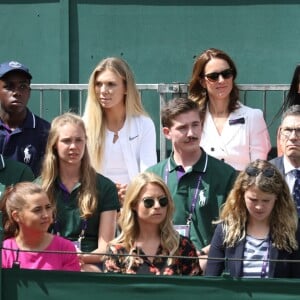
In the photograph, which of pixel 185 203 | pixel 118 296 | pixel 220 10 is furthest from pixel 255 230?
pixel 220 10

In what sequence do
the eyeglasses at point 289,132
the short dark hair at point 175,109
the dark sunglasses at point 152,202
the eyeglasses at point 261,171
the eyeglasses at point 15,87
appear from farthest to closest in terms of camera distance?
the eyeglasses at point 15,87, the short dark hair at point 175,109, the eyeglasses at point 289,132, the dark sunglasses at point 152,202, the eyeglasses at point 261,171

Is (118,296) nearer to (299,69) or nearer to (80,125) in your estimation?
(80,125)

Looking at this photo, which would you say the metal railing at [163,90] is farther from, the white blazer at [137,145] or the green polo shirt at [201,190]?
the green polo shirt at [201,190]

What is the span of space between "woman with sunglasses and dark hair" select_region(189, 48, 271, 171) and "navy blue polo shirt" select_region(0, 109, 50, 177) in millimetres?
1197

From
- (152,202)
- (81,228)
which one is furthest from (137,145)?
(152,202)

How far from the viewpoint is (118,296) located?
5523 mm

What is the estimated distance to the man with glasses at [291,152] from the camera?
718 centimetres

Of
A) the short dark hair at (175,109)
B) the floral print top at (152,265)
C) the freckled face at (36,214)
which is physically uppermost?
the short dark hair at (175,109)

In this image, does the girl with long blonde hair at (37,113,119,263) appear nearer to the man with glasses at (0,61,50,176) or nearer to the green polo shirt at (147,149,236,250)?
the green polo shirt at (147,149,236,250)

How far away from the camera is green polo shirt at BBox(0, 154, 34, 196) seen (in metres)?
7.41

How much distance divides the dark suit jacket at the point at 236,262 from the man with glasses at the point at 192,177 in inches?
19.5

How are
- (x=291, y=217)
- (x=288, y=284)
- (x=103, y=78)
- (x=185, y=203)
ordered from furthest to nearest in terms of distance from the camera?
(x=103, y=78) < (x=185, y=203) < (x=291, y=217) < (x=288, y=284)

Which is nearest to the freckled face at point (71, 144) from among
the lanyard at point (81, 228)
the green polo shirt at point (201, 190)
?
the lanyard at point (81, 228)

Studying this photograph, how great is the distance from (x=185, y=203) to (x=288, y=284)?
1.79 m
